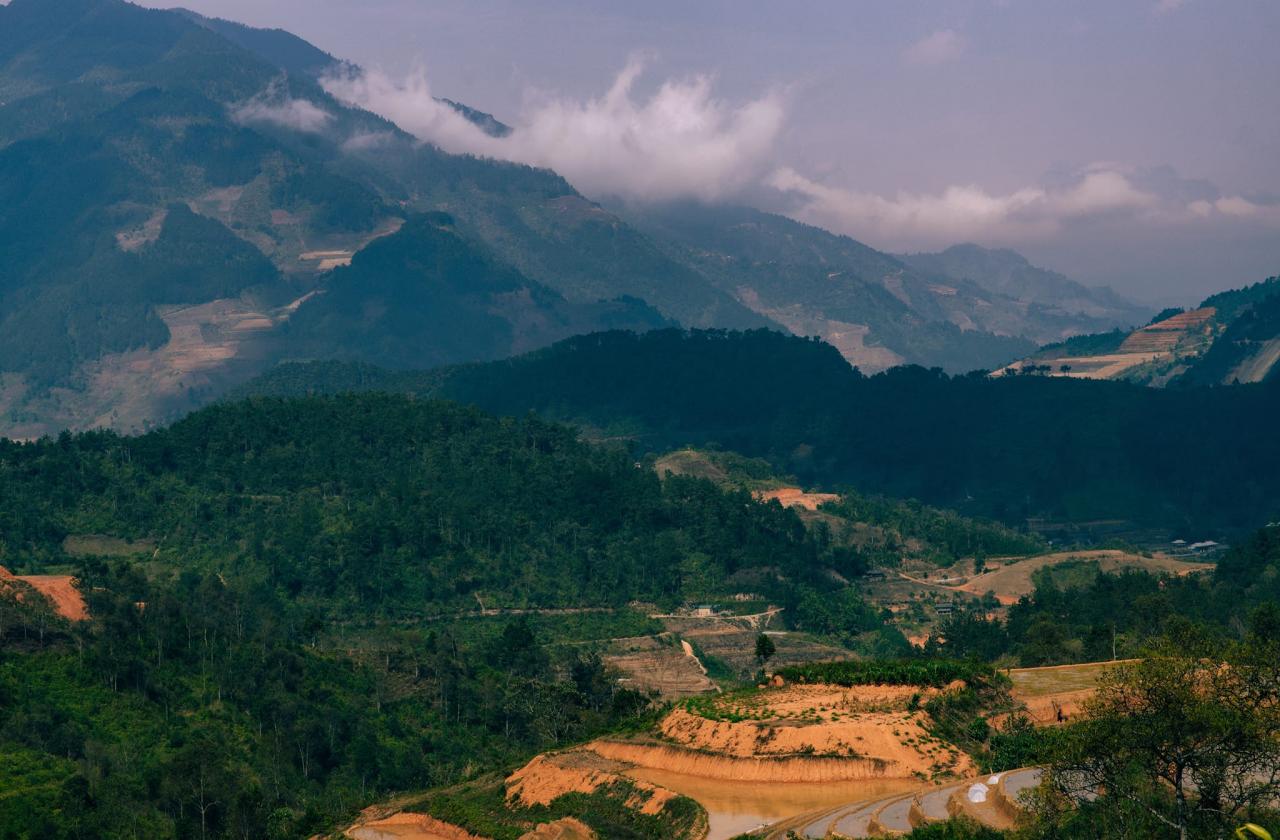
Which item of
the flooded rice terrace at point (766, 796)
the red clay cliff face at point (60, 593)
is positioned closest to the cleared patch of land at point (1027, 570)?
the red clay cliff face at point (60, 593)

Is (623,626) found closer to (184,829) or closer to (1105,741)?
(184,829)

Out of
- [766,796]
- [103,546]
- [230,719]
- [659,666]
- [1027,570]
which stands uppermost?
[103,546]

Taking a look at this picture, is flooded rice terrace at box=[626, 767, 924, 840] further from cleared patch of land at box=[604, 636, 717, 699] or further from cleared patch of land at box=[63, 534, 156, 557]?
cleared patch of land at box=[63, 534, 156, 557]

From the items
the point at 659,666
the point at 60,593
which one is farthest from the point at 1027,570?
the point at 60,593

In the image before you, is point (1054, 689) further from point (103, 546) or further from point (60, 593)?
point (103, 546)

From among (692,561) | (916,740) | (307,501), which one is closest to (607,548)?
(692,561)

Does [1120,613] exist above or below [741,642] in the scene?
above
